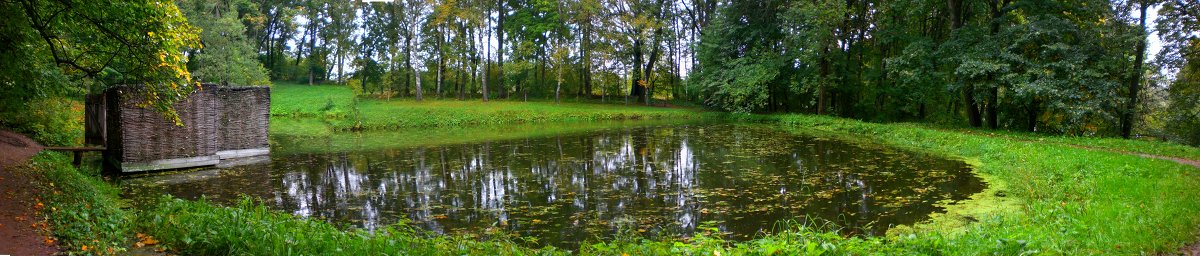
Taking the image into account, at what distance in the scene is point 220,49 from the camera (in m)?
28.0

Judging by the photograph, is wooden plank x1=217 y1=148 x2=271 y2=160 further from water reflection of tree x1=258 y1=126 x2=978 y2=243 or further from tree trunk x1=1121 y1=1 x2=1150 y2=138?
tree trunk x1=1121 y1=1 x2=1150 y2=138

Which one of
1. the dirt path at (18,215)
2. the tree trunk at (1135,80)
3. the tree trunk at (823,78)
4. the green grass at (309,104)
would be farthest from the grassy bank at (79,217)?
the tree trunk at (823,78)

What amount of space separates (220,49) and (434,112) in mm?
9858

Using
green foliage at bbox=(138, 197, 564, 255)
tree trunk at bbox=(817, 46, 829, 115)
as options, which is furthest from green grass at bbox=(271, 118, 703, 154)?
tree trunk at bbox=(817, 46, 829, 115)

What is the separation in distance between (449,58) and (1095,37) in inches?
1315

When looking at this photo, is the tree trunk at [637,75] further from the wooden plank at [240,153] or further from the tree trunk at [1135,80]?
the wooden plank at [240,153]

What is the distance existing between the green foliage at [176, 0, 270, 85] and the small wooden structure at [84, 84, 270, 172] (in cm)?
1302

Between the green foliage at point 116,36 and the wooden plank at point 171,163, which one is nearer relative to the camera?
the green foliage at point 116,36

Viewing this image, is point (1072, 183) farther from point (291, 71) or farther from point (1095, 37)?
point (291, 71)

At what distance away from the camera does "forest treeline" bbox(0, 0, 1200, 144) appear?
26.1 ft

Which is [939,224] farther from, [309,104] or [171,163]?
[309,104]

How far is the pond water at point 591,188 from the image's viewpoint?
320 inches

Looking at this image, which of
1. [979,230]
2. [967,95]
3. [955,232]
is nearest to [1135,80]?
[967,95]

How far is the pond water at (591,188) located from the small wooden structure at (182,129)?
25.2 inches
